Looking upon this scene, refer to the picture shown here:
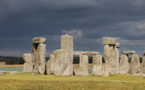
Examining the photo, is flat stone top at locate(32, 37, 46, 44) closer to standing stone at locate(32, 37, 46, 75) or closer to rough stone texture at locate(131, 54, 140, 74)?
standing stone at locate(32, 37, 46, 75)

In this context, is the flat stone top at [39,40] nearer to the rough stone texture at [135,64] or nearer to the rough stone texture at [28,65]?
the rough stone texture at [28,65]

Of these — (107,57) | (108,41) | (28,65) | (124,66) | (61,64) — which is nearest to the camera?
(61,64)

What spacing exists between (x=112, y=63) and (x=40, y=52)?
8745mm

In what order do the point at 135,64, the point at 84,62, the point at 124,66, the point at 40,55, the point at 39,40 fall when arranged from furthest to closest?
the point at 124,66 → the point at 84,62 → the point at 135,64 → the point at 39,40 → the point at 40,55

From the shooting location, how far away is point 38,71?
2577cm

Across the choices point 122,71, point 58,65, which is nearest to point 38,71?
point 58,65

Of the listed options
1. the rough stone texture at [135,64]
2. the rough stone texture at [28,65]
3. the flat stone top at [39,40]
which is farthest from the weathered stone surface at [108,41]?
the rough stone texture at [28,65]

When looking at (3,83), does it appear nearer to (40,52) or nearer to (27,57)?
(40,52)

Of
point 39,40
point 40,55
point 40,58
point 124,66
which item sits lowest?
point 124,66

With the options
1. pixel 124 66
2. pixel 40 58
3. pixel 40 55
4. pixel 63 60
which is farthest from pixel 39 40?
pixel 124 66

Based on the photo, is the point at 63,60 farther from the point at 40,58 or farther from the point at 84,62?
the point at 84,62

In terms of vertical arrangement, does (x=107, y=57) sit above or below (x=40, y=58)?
above

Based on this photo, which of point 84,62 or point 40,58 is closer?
point 40,58

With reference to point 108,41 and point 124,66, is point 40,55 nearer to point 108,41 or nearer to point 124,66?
point 108,41
